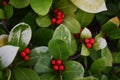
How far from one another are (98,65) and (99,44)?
0.34ft

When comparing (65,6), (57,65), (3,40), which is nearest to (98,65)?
(57,65)

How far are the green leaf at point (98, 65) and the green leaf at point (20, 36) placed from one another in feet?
1.04

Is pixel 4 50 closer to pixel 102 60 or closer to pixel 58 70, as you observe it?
pixel 58 70

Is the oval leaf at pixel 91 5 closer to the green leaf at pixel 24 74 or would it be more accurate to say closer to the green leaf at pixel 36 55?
the green leaf at pixel 36 55

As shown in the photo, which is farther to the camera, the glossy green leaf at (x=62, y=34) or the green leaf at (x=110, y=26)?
the green leaf at (x=110, y=26)

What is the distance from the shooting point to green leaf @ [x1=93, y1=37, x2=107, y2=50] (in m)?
1.39

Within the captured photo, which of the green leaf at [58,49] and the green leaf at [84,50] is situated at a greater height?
the green leaf at [58,49]

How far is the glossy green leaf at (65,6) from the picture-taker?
1.42 m

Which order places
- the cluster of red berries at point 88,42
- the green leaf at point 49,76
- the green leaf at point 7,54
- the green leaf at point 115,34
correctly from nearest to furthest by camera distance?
the green leaf at point 7,54 → the green leaf at point 49,76 → the cluster of red berries at point 88,42 → the green leaf at point 115,34

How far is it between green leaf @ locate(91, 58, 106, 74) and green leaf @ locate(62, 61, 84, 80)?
0.13m

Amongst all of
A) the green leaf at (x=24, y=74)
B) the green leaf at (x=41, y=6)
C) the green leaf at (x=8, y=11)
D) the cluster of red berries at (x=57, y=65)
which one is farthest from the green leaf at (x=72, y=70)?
the green leaf at (x=8, y=11)

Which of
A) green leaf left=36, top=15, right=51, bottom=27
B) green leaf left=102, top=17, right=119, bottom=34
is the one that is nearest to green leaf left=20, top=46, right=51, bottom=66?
green leaf left=36, top=15, right=51, bottom=27

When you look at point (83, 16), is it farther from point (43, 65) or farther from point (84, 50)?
point (43, 65)

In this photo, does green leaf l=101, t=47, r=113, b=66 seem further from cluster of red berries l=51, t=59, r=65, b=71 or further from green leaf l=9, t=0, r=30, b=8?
green leaf l=9, t=0, r=30, b=8
